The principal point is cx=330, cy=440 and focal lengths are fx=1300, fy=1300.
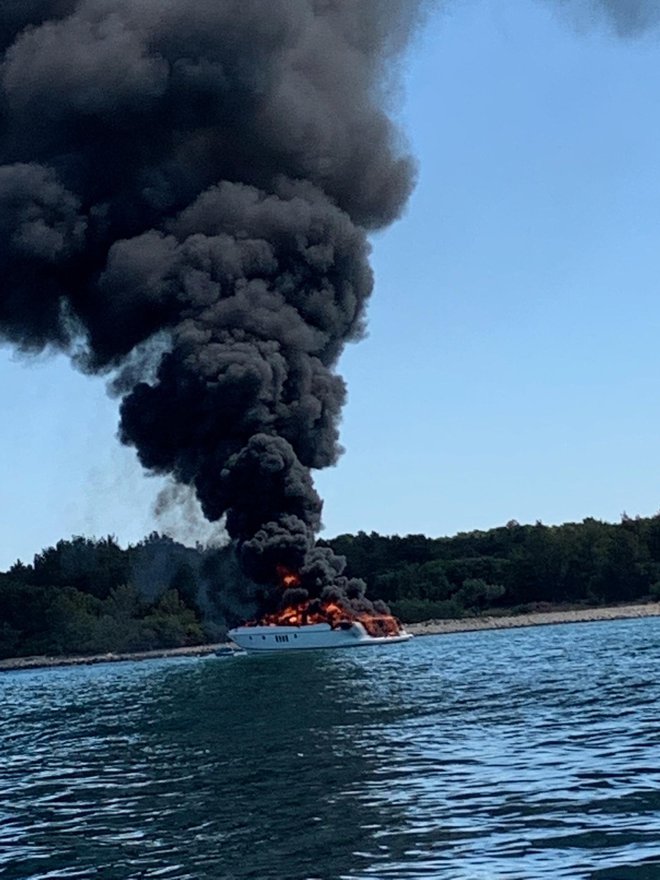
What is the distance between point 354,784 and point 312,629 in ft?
268

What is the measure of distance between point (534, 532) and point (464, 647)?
88845 mm

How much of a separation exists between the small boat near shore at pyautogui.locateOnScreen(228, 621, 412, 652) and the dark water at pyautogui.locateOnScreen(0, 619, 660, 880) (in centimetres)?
5053

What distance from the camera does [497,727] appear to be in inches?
1490

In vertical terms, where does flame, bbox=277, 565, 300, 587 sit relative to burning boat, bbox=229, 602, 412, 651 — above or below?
above

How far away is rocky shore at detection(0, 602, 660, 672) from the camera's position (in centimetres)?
15550

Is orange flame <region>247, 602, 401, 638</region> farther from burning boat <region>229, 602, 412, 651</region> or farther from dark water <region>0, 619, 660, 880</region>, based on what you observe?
dark water <region>0, 619, 660, 880</region>

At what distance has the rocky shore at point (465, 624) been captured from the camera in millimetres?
155500

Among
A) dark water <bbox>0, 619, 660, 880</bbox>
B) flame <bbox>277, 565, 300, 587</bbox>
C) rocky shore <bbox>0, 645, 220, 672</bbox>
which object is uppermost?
flame <bbox>277, 565, 300, 587</bbox>

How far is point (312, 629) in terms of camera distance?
362 feet

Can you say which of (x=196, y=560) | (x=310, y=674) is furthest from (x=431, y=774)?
(x=196, y=560)

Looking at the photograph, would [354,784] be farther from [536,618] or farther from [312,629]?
[536,618]

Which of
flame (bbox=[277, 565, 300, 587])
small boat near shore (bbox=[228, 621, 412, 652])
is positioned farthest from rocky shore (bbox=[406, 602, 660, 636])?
flame (bbox=[277, 565, 300, 587])

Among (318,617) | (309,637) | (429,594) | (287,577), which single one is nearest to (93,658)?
(429,594)

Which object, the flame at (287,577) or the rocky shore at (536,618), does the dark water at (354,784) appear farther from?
the rocky shore at (536,618)
